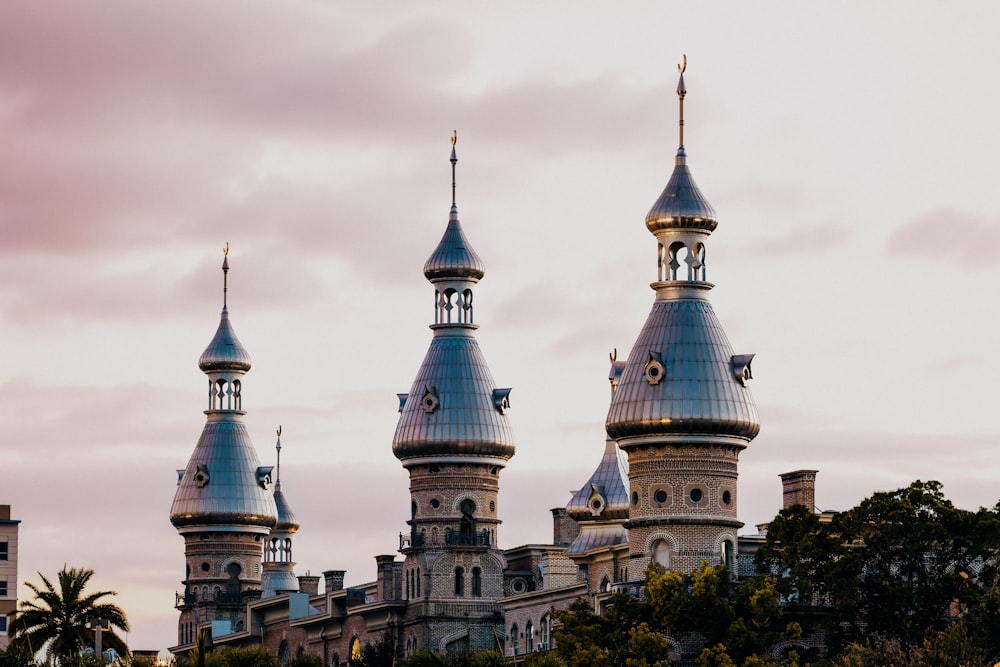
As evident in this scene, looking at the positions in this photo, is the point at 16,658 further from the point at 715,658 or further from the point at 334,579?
the point at 334,579

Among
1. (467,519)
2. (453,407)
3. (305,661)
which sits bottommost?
(305,661)

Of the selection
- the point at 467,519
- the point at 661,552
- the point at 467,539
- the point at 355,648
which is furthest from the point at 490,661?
the point at 355,648

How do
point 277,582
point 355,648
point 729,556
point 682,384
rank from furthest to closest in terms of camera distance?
1. point 277,582
2. point 355,648
3. point 729,556
4. point 682,384

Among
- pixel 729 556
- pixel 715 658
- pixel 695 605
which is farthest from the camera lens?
pixel 729 556

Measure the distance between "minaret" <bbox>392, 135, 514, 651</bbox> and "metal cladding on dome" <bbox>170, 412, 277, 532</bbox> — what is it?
22374mm

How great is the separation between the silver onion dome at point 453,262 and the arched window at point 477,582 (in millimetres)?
13107

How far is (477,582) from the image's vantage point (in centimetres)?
12031

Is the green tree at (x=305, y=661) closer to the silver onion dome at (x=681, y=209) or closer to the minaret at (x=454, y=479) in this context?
the minaret at (x=454, y=479)

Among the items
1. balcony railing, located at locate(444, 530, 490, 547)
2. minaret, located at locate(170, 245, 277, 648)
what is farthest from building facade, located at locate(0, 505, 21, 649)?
balcony railing, located at locate(444, 530, 490, 547)

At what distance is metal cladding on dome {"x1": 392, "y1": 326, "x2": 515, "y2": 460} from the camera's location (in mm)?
119750

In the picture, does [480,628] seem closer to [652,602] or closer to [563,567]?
[563,567]

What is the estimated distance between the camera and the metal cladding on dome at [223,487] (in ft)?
466

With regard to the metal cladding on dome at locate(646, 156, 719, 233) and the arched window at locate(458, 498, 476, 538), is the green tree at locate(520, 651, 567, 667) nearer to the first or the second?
the metal cladding on dome at locate(646, 156, 719, 233)

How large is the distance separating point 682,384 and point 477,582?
77.9 ft
